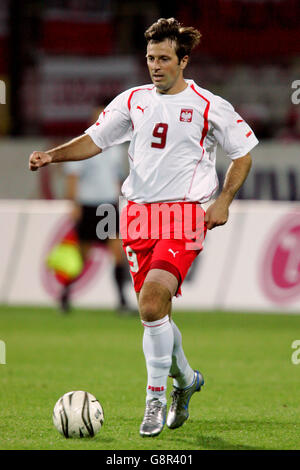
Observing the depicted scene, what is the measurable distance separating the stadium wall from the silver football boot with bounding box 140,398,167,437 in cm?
690

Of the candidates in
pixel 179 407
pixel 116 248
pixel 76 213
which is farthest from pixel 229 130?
pixel 76 213

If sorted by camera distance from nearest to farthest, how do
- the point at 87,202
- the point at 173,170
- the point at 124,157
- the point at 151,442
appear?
the point at 151,442, the point at 173,170, the point at 87,202, the point at 124,157

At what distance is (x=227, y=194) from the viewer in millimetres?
6352

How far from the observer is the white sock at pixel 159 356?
6078 millimetres

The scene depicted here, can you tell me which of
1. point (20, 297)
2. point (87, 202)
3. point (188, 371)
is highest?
point (188, 371)

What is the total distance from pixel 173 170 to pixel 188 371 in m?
1.31

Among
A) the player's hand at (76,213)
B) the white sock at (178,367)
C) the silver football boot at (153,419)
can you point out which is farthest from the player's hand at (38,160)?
the player's hand at (76,213)

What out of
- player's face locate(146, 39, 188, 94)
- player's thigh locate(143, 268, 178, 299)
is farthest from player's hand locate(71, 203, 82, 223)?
player's thigh locate(143, 268, 178, 299)

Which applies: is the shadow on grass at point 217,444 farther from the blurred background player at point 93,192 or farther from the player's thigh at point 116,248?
the blurred background player at point 93,192

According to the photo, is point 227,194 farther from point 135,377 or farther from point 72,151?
point 135,377

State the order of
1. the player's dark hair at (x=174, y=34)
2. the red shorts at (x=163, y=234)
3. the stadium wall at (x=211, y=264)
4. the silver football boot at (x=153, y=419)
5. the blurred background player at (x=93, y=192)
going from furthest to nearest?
the blurred background player at (x=93, y=192)
the stadium wall at (x=211, y=264)
the player's dark hair at (x=174, y=34)
the red shorts at (x=163, y=234)
the silver football boot at (x=153, y=419)

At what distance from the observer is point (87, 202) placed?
13367 mm
